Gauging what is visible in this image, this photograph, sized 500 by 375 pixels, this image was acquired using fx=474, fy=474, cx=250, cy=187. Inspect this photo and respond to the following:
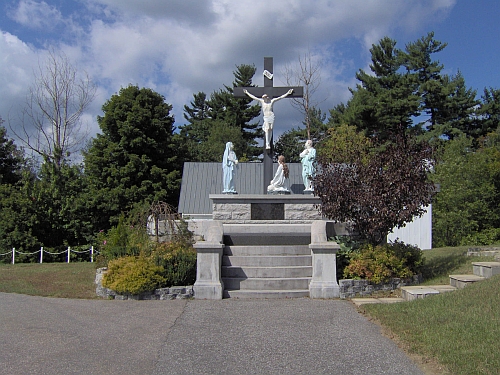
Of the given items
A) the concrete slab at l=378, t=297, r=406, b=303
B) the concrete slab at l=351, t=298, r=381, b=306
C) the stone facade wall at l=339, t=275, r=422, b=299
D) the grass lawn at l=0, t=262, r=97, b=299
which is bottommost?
the grass lawn at l=0, t=262, r=97, b=299

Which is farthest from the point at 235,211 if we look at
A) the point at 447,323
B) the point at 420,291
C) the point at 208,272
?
the point at 447,323

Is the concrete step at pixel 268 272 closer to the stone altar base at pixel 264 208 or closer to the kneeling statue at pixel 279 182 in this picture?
the stone altar base at pixel 264 208

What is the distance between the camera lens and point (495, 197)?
22.1 meters

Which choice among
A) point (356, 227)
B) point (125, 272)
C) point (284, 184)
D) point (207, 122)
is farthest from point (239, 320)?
point (207, 122)

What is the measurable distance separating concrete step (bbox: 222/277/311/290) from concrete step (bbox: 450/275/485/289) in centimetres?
288

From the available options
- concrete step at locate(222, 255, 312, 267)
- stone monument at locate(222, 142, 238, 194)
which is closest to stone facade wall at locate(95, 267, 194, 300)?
concrete step at locate(222, 255, 312, 267)

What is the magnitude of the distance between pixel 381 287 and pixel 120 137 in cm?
2029

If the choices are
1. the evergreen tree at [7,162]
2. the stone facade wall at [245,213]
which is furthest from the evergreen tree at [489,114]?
the evergreen tree at [7,162]

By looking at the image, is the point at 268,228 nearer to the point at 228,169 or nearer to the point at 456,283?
the point at 228,169

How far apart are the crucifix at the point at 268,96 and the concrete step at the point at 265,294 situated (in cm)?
594

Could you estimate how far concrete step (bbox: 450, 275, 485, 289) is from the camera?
905 cm

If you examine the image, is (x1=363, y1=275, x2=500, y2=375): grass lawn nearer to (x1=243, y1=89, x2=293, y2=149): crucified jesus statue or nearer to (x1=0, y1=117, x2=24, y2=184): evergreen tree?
(x1=243, y1=89, x2=293, y2=149): crucified jesus statue

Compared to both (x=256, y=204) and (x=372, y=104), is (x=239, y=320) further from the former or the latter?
(x=372, y=104)

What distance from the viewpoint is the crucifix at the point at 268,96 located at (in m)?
15.3
